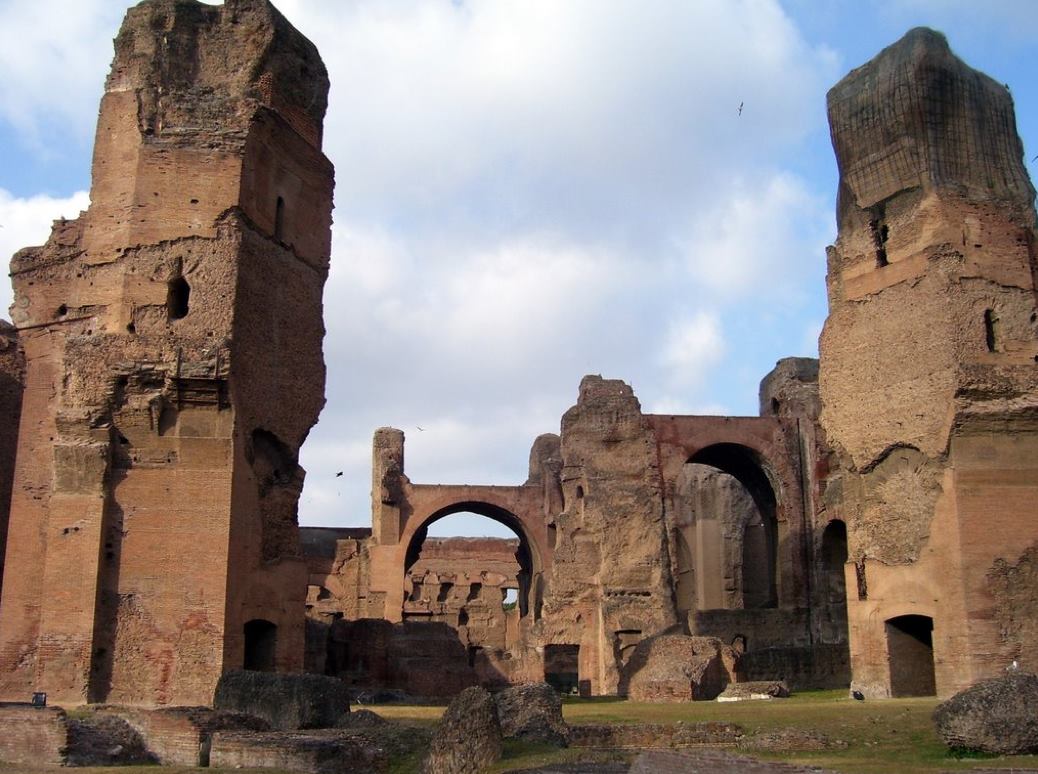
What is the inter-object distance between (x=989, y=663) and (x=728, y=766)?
28.2 ft

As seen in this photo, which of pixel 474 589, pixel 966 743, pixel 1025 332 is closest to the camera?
pixel 966 743

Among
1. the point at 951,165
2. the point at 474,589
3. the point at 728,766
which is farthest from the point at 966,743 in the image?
the point at 474,589

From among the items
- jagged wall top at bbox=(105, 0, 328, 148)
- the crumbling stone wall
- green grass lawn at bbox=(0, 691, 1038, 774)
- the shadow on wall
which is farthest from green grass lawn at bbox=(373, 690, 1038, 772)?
jagged wall top at bbox=(105, 0, 328, 148)

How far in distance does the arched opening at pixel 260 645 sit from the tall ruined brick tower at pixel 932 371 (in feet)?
26.1

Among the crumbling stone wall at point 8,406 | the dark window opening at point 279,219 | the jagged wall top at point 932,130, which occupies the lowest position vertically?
the crumbling stone wall at point 8,406

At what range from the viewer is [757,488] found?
28344 millimetres

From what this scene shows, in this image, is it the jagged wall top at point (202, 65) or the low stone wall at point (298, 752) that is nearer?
the low stone wall at point (298, 752)

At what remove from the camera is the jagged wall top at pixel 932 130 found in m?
16.6

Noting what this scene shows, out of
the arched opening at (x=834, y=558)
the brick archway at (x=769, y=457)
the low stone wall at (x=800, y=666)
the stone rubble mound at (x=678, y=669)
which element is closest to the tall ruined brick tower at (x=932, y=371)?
the stone rubble mound at (x=678, y=669)

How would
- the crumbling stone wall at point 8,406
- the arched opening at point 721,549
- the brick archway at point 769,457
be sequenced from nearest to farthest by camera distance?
1. the crumbling stone wall at point 8,406
2. the brick archway at point 769,457
3. the arched opening at point 721,549

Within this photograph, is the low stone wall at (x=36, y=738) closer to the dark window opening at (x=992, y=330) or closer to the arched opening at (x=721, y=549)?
the dark window opening at (x=992, y=330)

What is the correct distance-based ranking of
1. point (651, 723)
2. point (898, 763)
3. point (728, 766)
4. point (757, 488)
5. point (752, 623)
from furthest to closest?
point (757, 488)
point (752, 623)
point (651, 723)
point (898, 763)
point (728, 766)

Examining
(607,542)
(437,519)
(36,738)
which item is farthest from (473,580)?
(36,738)

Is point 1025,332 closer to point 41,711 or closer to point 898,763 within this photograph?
point 898,763
